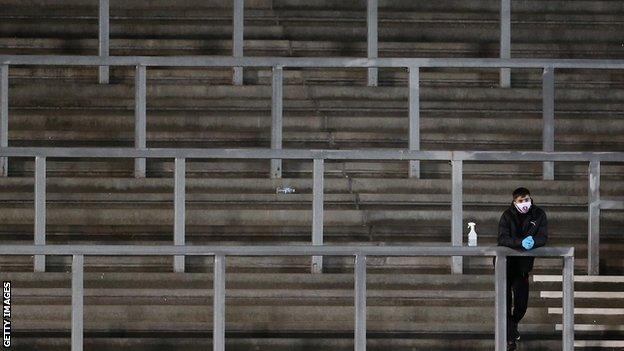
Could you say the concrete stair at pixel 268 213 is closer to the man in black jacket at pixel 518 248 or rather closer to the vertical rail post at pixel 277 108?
the vertical rail post at pixel 277 108

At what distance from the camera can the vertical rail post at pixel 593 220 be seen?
11.2 m

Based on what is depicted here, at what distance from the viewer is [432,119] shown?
11.9 metres

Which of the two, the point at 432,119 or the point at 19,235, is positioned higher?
the point at 432,119

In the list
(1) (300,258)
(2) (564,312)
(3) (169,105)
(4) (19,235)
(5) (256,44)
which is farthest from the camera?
(5) (256,44)

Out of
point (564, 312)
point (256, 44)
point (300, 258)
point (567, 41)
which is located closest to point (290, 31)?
point (256, 44)

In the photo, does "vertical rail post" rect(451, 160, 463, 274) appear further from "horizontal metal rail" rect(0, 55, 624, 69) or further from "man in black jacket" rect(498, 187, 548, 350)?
"man in black jacket" rect(498, 187, 548, 350)

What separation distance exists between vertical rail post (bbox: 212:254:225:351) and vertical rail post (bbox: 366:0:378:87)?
302 cm

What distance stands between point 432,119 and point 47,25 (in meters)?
2.93

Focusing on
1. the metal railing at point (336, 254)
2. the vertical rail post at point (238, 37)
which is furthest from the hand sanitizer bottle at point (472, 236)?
the vertical rail post at point (238, 37)

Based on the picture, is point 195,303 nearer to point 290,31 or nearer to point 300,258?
point 300,258

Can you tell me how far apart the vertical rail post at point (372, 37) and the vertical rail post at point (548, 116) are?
1.16 m

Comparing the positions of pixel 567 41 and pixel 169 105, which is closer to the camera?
pixel 169 105

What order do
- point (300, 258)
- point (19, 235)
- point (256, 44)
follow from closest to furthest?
1. point (300, 258)
2. point (19, 235)
3. point (256, 44)

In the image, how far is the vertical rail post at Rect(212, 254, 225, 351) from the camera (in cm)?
936
